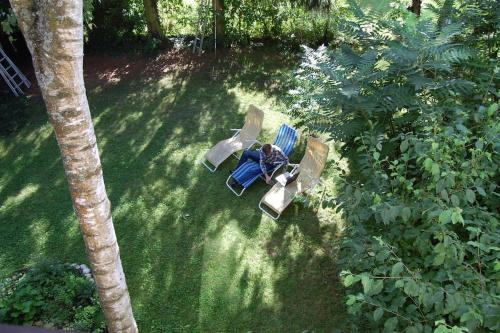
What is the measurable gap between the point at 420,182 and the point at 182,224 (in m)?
4.23

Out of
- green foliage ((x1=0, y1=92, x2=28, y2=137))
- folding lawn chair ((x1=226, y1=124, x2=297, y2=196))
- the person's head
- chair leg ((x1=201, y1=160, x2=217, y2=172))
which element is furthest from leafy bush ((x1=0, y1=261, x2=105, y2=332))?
green foliage ((x1=0, y1=92, x2=28, y2=137))

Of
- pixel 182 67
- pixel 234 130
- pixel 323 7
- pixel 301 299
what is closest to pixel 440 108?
pixel 301 299

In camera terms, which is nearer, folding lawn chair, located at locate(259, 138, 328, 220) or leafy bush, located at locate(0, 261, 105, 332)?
leafy bush, located at locate(0, 261, 105, 332)

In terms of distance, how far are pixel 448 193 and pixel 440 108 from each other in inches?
44.1

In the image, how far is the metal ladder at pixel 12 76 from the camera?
10.5 meters

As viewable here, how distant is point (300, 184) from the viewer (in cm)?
727

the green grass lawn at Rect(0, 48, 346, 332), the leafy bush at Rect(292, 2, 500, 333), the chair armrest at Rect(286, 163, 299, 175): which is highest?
the leafy bush at Rect(292, 2, 500, 333)

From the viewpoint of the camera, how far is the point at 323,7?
35.8ft

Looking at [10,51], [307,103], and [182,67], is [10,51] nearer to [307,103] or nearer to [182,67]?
[182,67]

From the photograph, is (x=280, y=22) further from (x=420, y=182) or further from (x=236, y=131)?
(x=420, y=182)

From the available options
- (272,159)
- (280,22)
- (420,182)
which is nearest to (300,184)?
(272,159)

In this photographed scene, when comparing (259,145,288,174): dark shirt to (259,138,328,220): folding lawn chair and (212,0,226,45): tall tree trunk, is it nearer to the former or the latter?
(259,138,328,220): folding lawn chair

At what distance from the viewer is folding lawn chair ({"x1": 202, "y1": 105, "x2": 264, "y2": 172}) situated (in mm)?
8164

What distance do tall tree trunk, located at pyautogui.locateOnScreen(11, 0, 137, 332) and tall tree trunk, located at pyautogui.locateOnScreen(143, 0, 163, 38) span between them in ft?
31.6
